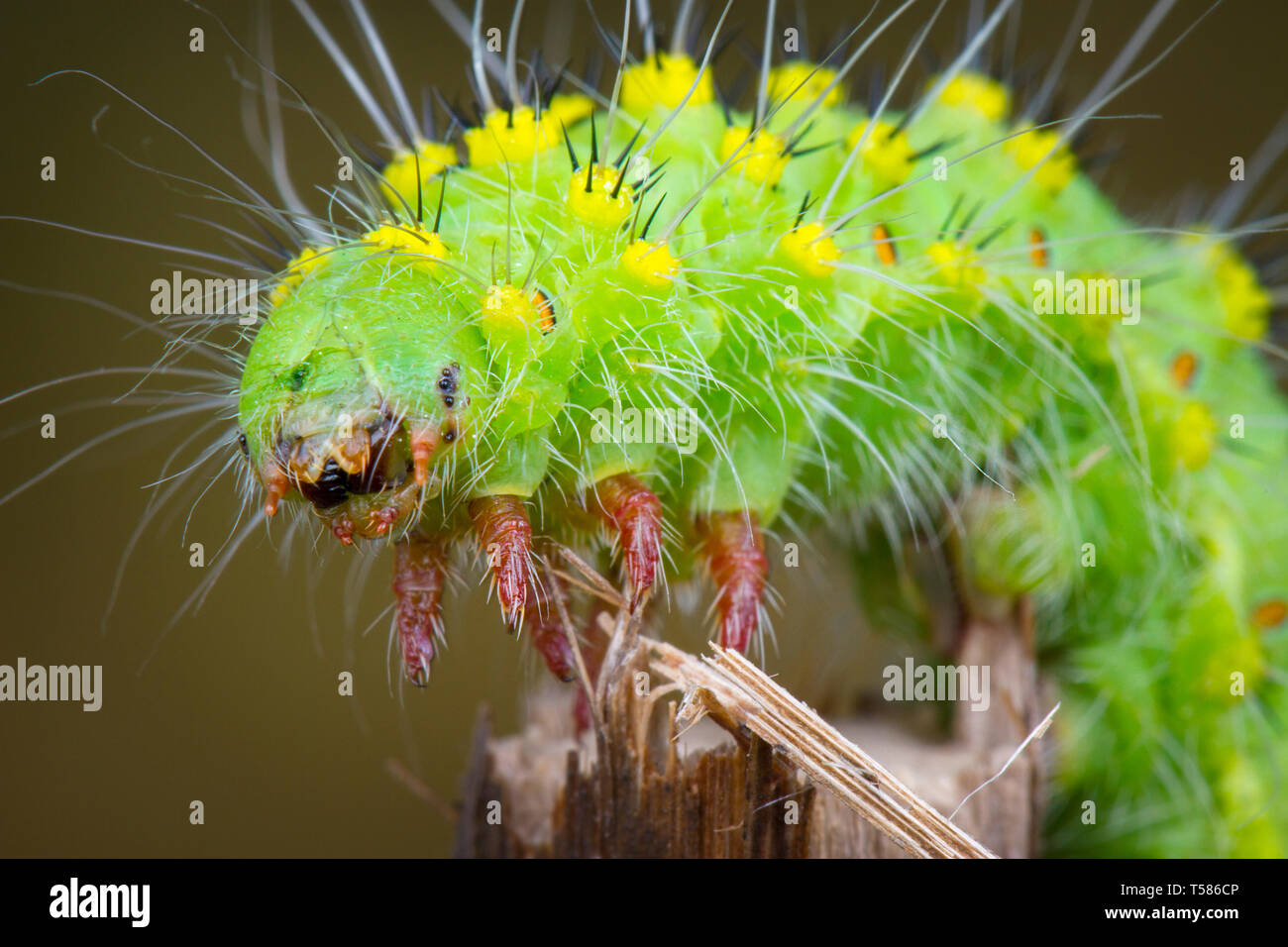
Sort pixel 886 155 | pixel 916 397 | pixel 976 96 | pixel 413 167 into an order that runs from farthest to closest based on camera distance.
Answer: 1. pixel 976 96
2. pixel 916 397
3. pixel 886 155
4. pixel 413 167

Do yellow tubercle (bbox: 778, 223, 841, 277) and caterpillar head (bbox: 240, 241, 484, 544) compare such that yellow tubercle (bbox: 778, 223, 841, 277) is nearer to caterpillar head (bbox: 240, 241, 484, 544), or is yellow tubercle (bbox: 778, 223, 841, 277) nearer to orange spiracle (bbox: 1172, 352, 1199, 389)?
caterpillar head (bbox: 240, 241, 484, 544)

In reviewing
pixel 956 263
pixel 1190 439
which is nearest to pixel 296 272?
pixel 956 263

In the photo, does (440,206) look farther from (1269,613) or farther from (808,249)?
(1269,613)

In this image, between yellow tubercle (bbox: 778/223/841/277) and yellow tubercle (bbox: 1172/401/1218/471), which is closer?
yellow tubercle (bbox: 778/223/841/277)

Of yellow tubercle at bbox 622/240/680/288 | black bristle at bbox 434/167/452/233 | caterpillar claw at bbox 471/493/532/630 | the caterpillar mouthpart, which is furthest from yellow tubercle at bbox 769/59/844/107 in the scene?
the caterpillar mouthpart

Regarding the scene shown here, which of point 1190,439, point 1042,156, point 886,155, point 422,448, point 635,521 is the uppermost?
point 1042,156
